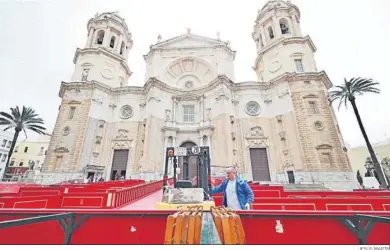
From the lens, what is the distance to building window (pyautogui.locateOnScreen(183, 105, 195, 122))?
24.0m

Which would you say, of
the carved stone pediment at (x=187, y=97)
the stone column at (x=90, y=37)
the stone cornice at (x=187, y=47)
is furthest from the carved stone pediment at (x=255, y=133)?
the stone column at (x=90, y=37)

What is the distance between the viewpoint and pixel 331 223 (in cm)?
254

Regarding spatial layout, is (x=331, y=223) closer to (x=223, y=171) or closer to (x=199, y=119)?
(x=223, y=171)

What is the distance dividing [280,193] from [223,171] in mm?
12800

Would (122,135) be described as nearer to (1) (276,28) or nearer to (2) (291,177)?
(2) (291,177)

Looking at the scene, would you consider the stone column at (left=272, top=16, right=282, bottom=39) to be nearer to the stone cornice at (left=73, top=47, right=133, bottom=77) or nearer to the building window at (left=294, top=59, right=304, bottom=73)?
the building window at (left=294, top=59, right=304, bottom=73)

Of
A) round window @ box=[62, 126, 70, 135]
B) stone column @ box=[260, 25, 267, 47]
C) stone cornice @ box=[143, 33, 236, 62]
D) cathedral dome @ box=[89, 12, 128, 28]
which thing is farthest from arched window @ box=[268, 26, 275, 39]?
round window @ box=[62, 126, 70, 135]

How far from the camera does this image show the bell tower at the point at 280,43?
916 inches

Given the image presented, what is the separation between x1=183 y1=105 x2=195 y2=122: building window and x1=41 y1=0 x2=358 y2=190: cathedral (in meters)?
0.13

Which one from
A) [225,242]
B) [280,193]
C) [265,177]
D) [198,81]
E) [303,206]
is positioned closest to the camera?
[225,242]

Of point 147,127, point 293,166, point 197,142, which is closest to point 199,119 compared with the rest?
point 197,142

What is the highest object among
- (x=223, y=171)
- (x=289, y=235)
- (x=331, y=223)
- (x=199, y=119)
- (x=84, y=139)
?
(x=199, y=119)

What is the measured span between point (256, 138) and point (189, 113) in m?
9.07

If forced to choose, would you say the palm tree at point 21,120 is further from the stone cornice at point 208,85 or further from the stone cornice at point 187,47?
the stone cornice at point 187,47
